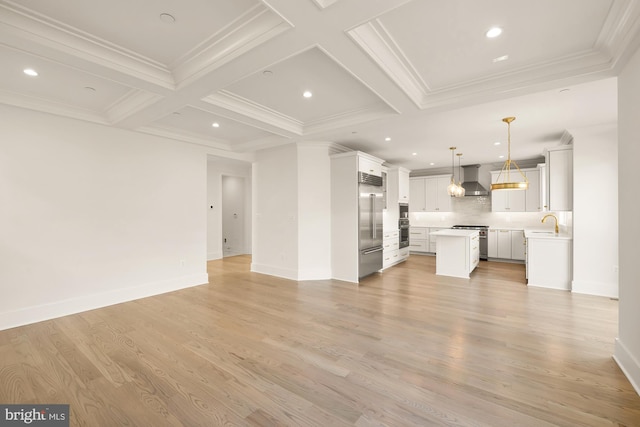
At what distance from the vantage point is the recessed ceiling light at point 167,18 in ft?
6.56

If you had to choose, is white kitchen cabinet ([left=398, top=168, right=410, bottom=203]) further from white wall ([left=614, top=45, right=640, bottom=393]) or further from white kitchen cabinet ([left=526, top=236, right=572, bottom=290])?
white wall ([left=614, top=45, right=640, bottom=393])

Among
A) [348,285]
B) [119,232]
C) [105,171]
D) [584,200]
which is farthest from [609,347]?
[105,171]

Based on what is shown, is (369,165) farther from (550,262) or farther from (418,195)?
(418,195)

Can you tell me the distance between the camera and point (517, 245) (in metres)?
7.12

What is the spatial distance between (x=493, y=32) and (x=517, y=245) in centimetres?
662

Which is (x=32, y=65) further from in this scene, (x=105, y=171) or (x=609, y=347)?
(x=609, y=347)

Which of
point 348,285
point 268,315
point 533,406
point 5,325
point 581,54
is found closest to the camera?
Answer: point 533,406

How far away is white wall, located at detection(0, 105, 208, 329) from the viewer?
3.28 metres

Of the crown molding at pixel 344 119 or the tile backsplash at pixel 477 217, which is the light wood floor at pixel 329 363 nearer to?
the crown molding at pixel 344 119

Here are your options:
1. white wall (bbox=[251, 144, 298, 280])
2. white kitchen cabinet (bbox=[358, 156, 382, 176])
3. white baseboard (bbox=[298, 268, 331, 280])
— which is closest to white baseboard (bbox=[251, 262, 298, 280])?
white wall (bbox=[251, 144, 298, 280])

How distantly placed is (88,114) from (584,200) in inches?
299

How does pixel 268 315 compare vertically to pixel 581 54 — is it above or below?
below

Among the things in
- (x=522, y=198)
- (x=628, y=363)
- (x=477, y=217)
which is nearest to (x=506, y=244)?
(x=477, y=217)

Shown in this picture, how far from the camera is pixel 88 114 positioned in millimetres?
3752
